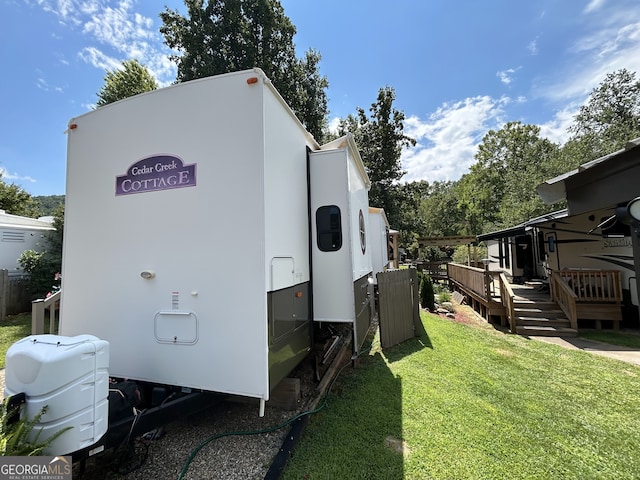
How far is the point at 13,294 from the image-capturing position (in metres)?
8.89

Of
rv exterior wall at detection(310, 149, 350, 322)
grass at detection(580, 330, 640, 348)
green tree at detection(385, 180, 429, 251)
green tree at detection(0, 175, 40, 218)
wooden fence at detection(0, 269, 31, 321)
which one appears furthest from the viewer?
green tree at detection(385, 180, 429, 251)

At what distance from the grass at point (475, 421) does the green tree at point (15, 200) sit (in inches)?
1100

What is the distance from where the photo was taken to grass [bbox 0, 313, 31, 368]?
238 inches

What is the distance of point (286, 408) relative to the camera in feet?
11.2

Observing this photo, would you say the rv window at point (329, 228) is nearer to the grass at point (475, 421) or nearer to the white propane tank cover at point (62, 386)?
the grass at point (475, 421)

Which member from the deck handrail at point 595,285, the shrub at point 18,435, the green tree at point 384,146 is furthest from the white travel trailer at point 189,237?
the green tree at point 384,146

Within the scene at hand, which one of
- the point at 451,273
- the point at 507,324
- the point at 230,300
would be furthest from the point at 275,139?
the point at 451,273

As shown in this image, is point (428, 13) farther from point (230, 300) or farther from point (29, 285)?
point (29, 285)

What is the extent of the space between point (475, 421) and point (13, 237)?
13966 mm

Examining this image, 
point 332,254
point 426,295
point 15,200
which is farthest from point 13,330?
point 15,200

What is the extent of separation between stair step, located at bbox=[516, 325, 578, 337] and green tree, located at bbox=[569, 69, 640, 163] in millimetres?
14874

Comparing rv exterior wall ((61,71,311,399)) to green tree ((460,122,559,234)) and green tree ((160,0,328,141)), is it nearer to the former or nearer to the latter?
green tree ((160,0,328,141))

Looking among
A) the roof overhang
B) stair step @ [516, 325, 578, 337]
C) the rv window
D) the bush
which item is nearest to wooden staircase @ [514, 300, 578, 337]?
stair step @ [516, 325, 578, 337]

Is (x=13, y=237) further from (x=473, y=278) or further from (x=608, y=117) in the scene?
(x=608, y=117)
